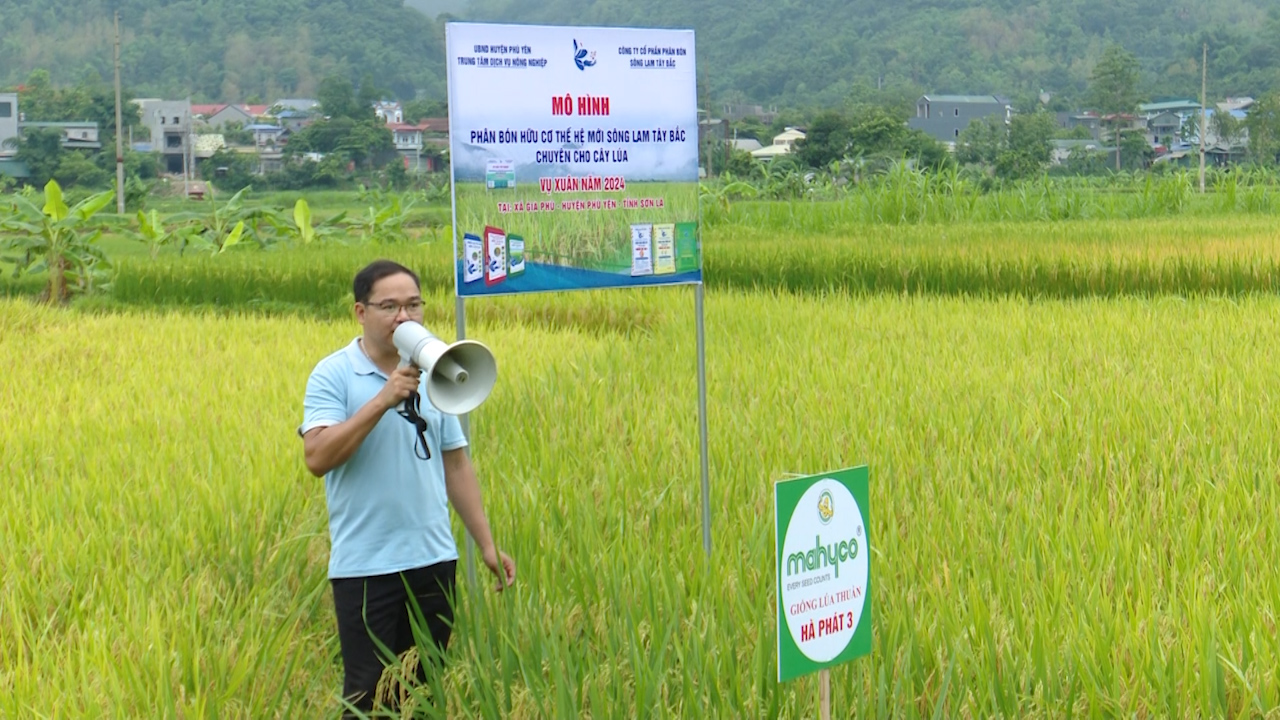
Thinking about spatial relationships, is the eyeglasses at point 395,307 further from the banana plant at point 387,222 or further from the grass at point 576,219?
the banana plant at point 387,222

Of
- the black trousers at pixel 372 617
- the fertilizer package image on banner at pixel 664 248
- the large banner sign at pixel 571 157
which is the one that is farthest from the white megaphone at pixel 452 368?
the fertilizer package image on banner at pixel 664 248

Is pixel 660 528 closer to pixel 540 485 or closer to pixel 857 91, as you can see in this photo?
pixel 540 485

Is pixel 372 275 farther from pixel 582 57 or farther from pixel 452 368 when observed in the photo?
pixel 582 57

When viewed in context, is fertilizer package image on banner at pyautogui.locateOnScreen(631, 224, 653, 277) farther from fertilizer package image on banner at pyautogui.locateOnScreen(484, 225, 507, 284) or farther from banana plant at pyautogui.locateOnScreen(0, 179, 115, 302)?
banana plant at pyautogui.locateOnScreen(0, 179, 115, 302)

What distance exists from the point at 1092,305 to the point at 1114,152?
51525 millimetres

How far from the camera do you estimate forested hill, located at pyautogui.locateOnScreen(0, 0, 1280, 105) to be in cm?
9050

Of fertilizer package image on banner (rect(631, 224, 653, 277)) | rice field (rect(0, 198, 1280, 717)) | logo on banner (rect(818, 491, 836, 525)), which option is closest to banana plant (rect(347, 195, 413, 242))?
rice field (rect(0, 198, 1280, 717))

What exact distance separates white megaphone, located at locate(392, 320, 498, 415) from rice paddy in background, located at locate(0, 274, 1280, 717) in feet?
1.53

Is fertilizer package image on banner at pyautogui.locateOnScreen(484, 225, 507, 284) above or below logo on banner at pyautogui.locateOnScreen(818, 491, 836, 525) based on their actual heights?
above

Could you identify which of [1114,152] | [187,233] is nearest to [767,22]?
[1114,152]

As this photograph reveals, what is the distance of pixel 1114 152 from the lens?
5688 cm

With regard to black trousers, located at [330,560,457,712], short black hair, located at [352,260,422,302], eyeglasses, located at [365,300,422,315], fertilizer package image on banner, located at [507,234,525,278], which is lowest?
black trousers, located at [330,560,457,712]

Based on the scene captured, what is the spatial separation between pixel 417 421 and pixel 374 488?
201 millimetres

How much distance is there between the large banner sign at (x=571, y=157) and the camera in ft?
11.6
